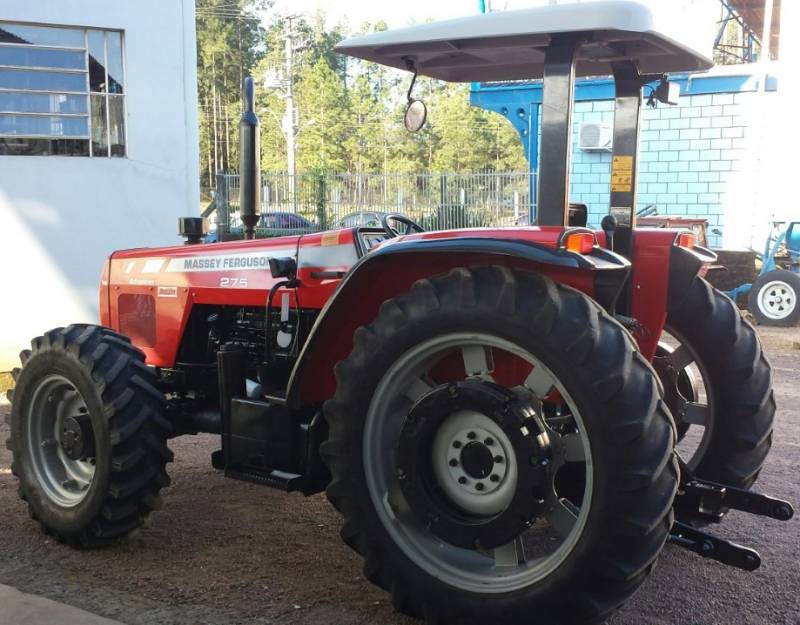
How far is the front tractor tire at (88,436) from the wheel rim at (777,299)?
1036cm

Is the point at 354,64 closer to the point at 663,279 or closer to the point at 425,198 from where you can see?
the point at 425,198

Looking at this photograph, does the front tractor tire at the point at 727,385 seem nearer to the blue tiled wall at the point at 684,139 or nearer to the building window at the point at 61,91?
the building window at the point at 61,91

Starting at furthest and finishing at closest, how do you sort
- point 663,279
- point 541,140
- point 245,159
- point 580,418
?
point 245,159 < point 663,279 < point 541,140 < point 580,418

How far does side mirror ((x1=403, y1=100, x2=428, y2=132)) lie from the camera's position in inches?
151

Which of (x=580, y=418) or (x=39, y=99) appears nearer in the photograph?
(x=580, y=418)

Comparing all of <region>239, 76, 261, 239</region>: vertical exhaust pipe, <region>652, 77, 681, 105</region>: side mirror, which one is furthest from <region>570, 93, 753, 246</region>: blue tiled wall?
<region>652, 77, 681, 105</region>: side mirror

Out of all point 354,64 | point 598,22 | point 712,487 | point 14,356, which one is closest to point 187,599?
point 712,487

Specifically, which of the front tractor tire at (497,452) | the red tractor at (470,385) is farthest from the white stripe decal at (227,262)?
the front tractor tire at (497,452)

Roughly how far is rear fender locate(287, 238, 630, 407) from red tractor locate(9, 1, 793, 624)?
11 mm

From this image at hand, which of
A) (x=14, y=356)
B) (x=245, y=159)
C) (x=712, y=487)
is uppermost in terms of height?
(x=245, y=159)

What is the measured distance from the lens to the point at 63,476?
4496mm

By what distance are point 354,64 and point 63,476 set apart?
63.1 metres

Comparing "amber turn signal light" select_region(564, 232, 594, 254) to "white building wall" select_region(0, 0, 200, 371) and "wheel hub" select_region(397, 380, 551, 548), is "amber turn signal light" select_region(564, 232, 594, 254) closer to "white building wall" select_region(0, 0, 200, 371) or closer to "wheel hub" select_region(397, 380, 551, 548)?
"wheel hub" select_region(397, 380, 551, 548)

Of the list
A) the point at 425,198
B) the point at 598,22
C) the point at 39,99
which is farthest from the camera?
the point at 425,198
